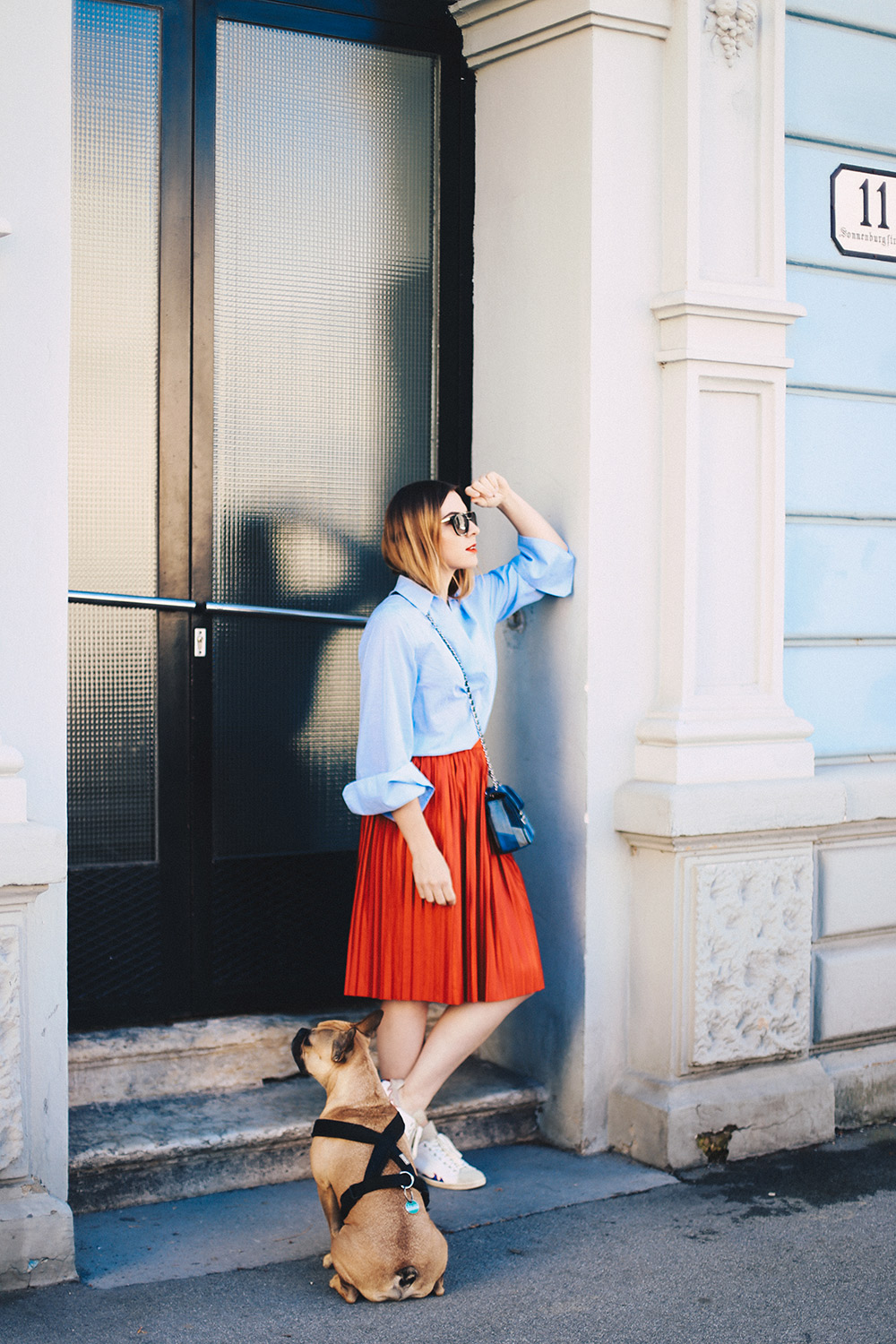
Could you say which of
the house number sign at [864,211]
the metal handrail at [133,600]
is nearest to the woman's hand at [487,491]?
the metal handrail at [133,600]

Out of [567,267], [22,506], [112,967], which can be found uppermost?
[567,267]

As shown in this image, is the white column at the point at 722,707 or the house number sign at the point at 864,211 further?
the house number sign at the point at 864,211

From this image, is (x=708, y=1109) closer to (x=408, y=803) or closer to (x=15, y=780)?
(x=408, y=803)

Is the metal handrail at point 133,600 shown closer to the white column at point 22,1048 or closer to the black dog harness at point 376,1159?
the white column at point 22,1048

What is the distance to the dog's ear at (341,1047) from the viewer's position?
3.59 m

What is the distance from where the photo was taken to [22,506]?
3549 millimetres

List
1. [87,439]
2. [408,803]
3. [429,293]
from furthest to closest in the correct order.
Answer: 1. [429,293]
2. [87,439]
3. [408,803]

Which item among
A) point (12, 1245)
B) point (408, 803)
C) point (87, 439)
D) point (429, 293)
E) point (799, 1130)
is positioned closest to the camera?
point (12, 1245)

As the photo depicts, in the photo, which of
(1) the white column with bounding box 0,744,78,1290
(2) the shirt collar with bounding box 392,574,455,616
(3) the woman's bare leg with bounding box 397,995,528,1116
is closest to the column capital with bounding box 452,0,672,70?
(2) the shirt collar with bounding box 392,574,455,616

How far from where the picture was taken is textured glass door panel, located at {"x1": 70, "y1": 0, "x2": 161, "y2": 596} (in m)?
4.34

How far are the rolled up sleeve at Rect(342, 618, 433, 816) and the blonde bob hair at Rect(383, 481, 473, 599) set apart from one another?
214 millimetres

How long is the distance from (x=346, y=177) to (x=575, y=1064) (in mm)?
2950

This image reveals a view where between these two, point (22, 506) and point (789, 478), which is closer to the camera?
point (22, 506)

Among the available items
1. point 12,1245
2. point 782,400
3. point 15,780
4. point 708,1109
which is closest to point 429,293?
point 782,400
